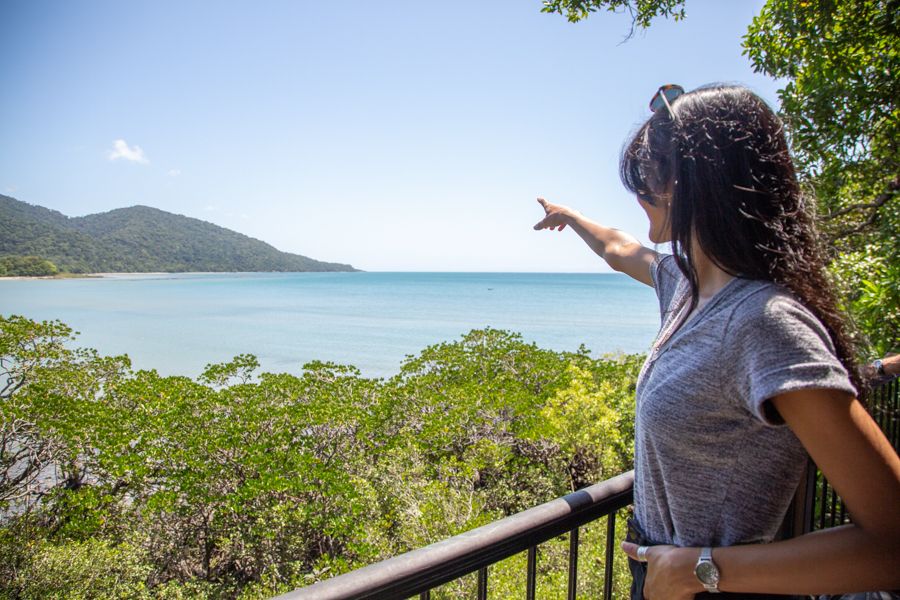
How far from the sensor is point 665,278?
1407mm

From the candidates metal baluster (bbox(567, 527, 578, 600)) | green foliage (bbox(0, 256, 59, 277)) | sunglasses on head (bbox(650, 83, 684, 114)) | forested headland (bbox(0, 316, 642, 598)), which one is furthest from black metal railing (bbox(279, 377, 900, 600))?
green foliage (bbox(0, 256, 59, 277))

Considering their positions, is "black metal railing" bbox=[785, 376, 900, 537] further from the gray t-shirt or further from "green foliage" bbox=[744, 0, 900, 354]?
"green foliage" bbox=[744, 0, 900, 354]

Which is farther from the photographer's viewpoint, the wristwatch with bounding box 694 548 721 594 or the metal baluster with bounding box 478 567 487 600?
the metal baluster with bounding box 478 567 487 600

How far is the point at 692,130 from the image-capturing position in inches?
36.5

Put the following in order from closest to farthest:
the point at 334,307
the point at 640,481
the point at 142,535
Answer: the point at 640,481, the point at 142,535, the point at 334,307

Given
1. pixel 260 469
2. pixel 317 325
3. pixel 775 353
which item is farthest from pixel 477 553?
pixel 317 325

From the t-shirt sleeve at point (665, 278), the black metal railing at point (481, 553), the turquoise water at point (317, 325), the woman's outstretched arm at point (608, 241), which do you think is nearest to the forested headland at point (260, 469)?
the black metal railing at point (481, 553)

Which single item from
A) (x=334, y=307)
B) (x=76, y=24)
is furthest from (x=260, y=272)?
(x=76, y=24)

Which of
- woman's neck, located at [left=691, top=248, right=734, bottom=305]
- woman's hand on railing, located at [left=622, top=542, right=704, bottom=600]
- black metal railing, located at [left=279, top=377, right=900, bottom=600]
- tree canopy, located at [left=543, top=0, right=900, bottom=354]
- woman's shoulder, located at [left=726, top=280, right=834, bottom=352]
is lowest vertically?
black metal railing, located at [left=279, top=377, right=900, bottom=600]

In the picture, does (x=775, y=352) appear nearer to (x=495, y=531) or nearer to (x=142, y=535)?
(x=495, y=531)

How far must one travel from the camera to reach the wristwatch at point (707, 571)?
846 millimetres

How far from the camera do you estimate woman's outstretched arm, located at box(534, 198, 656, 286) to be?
1632 millimetres

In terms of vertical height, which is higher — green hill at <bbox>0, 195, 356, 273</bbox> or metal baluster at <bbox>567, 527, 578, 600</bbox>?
green hill at <bbox>0, 195, 356, 273</bbox>

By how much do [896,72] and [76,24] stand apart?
16477 millimetres
